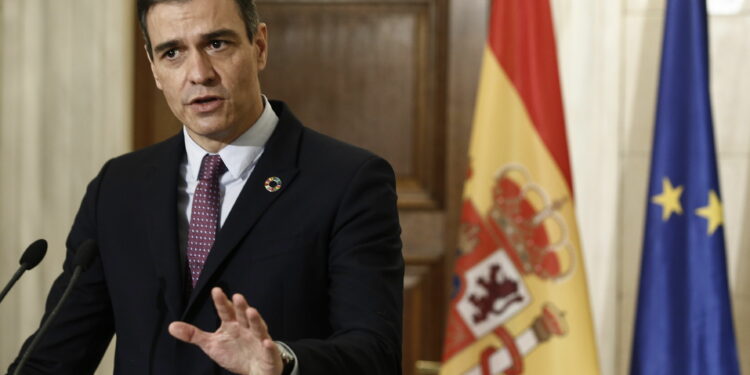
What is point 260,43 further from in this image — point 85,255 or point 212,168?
point 85,255

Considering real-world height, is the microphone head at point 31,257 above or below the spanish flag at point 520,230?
above

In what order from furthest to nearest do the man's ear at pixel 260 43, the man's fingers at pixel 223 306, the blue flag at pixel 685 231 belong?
the blue flag at pixel 685 231 → the man's ear at pixel 260 43 → the man's fingers at pixel 223 306

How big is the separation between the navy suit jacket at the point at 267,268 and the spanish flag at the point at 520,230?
1427 millimetres

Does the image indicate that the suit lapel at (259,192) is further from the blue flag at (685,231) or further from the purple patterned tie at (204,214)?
the blue flag at (685,231)

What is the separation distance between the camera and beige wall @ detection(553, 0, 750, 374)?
3.31 metres

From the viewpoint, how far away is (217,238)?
5.24ft

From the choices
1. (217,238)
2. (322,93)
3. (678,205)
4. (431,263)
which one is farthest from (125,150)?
(217,238)

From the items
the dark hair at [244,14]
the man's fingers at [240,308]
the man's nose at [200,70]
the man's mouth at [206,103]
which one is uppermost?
the dark hair at [244,14]

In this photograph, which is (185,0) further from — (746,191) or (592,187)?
(746,191)

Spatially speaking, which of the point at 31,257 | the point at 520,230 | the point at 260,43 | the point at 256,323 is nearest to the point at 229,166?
the point at 260,43

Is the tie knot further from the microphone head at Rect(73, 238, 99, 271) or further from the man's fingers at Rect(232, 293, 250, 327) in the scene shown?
the man's fingers at Rect(232, 293, 250, 327)

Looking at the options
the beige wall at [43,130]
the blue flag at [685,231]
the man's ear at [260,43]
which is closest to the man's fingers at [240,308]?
the man's ear at [260,43]

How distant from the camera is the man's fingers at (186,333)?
4.35ft

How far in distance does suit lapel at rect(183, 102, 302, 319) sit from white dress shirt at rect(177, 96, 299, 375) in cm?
3
